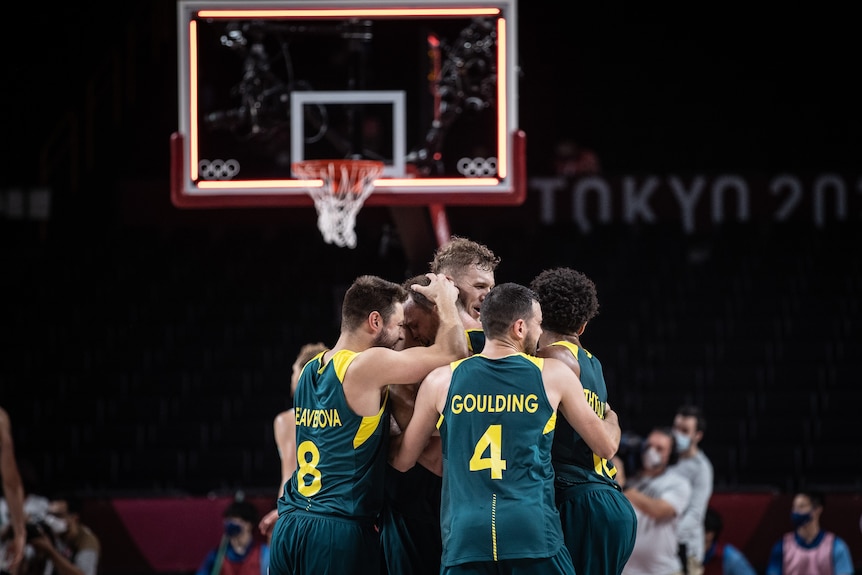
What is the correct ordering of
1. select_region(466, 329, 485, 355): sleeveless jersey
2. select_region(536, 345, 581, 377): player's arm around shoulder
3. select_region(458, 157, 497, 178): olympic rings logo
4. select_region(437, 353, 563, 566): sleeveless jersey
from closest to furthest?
select_region(437, 353, 563, 566): sleeveless jersey → select_region(536, 345, 581, 377): player's arm around shoulder → select_region(466, 329, 485, 355): sleeveless jersey → select_region(458, 157, 497, 178): olympic rings logo

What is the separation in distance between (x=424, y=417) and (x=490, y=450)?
0.33 m

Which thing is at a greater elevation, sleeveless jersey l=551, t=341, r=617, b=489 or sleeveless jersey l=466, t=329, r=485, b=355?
sleeveless jersey l=466, t=329, r=485, b=355

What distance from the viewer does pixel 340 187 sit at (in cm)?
808

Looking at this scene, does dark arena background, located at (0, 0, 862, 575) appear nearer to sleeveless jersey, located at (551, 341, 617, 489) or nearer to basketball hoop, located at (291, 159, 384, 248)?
basketball hoop, located at (291, 159, 384, 248)

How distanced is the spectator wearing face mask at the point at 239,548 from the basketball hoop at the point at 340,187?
218cm

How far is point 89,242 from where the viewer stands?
16.0 metres

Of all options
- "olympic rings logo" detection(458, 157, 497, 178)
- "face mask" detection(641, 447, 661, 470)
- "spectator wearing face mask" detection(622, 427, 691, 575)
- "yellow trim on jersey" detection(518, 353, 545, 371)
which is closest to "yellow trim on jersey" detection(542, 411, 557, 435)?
"yellow trim on jersey" detection(518, 353, 545, 371)

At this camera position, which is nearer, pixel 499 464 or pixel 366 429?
pixel 499 464

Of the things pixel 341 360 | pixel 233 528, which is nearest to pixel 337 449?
pixel 341 360

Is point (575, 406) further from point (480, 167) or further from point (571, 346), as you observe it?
point (480, 167)

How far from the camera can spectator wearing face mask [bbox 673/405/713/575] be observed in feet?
28.5

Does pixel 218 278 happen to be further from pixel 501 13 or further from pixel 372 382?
pixel 372 382

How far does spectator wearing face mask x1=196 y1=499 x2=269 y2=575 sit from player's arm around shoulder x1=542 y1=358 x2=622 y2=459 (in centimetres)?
463

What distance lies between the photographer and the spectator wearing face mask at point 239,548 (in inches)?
346
